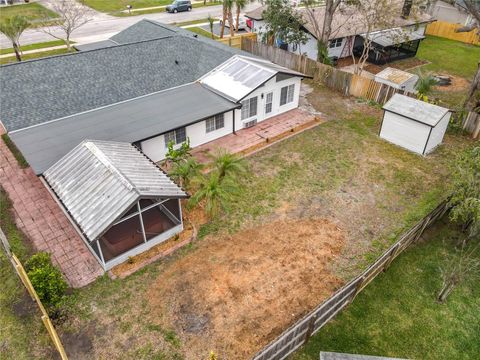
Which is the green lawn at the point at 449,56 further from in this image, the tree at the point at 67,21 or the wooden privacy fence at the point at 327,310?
the tree at the point at 67,21

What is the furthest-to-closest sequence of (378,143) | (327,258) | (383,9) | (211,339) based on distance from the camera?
1. (383,9)
2. (378,143)
3. (327,258)
4. (211,339)

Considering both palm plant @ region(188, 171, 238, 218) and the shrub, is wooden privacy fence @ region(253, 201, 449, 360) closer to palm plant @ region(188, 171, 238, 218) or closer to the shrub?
palm plant @ region(188, 171, 238, 218)

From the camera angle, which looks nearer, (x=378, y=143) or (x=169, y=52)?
(x=378, y=143)

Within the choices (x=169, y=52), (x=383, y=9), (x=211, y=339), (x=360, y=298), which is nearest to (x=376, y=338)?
(x=360, y=298)

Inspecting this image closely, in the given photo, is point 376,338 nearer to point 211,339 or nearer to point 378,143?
point 211,339

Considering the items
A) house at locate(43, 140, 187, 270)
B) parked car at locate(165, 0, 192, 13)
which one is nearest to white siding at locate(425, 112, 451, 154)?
house at locate(43, 140, 187, 270)
